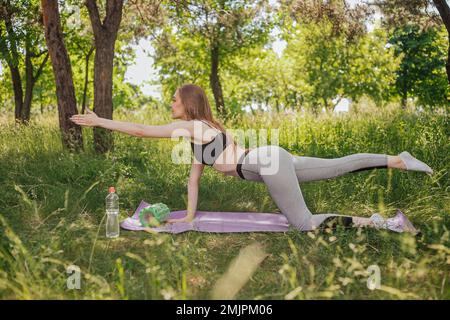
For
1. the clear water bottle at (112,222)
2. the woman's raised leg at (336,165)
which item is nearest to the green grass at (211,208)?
the clear water bottle at (112,222)

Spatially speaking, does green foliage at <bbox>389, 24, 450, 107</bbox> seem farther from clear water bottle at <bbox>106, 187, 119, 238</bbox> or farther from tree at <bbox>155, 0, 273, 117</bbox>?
clear water bottle at <bbox>106, 187, 119, 238</bbox>

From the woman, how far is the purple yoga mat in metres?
0.38

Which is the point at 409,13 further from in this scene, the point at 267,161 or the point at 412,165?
the point at 267,161

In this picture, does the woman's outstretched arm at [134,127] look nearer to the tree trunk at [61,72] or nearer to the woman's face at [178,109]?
the woman's face at [178,109]

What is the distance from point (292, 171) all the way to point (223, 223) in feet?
3.12

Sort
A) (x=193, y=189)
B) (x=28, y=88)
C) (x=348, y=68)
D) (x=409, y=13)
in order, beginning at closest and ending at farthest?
(x=193, y=189), (x=409, y=13), (x=28, y=88), (x=348, y=68)

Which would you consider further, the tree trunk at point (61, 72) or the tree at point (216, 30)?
the tree at point (216, 30)

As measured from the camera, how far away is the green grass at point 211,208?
2.88 meters

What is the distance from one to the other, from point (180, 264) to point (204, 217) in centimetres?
148

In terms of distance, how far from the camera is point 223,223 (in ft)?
15.0

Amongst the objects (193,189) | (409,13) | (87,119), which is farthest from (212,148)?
(409,13)

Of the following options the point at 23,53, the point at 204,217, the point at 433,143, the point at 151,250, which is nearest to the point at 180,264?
the point at 151,250

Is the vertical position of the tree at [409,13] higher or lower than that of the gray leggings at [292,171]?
higher

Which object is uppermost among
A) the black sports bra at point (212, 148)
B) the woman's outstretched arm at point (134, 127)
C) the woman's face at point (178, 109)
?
the woman's face at point (178, 109)
